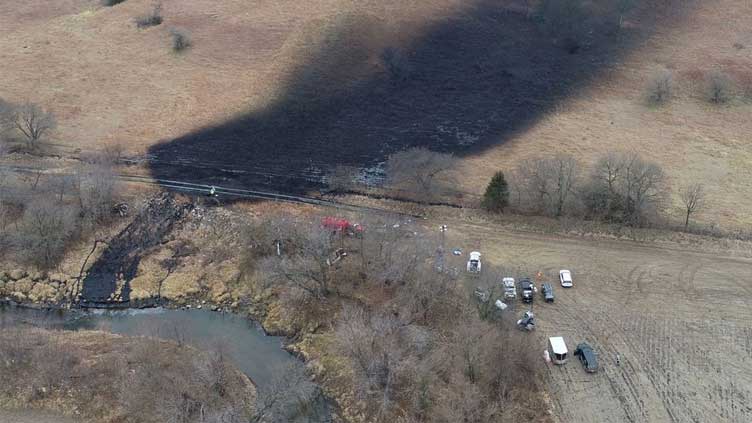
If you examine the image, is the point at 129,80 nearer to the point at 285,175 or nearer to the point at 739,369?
the point at 285,175

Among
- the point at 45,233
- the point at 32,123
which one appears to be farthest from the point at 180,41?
the point at 45,233

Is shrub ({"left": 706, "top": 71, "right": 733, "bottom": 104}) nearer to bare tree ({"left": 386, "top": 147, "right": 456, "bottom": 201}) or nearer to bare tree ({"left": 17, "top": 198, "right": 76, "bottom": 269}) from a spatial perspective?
bare tree ({"left": 386, "top": 147, "right": 456, "bottom": 201})

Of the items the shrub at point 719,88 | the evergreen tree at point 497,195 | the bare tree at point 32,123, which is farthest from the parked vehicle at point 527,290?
the bare tree at point 32,123

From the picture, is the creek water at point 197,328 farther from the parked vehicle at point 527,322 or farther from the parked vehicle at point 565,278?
the parked vehicle at point 565,278

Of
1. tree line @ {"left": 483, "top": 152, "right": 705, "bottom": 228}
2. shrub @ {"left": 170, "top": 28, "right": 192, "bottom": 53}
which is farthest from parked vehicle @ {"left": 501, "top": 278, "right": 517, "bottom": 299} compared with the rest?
shrub @ {"left": 170, "top": 28, "right": 192, "bottom": 53}

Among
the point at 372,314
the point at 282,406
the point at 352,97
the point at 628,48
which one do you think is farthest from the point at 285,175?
the point at 628,48
